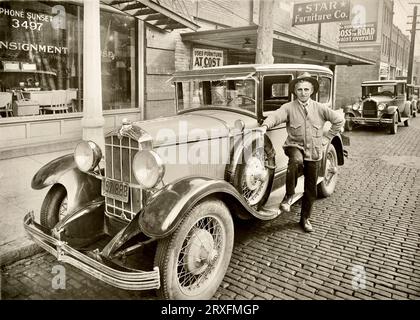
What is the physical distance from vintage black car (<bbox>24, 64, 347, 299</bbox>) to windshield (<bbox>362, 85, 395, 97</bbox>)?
1162 centimetres

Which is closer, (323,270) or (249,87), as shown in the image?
(323,270)

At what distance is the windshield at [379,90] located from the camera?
14.8 meters

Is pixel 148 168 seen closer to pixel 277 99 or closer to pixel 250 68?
pixel 250 68

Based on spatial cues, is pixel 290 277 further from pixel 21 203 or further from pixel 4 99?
pixel 4 99

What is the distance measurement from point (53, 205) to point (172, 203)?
1.59 meters

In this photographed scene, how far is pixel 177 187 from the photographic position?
2754 mm

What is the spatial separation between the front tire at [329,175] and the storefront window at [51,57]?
5.60m

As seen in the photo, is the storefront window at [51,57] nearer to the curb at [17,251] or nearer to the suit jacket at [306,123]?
the curb at [17,251]

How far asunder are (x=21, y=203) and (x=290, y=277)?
3.42 metres

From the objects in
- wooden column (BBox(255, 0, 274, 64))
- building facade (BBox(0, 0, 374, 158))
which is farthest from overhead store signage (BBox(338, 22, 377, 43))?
wooden column (BBox(255, 0, 274, 64))

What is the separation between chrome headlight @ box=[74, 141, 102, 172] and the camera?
3451 mm

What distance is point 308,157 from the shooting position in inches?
161

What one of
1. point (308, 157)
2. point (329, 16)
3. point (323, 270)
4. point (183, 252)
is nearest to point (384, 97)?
point (329, 16)

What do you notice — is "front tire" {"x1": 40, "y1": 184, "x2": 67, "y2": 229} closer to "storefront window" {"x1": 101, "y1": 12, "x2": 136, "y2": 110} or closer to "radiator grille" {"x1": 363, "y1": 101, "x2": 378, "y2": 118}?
"storefront window" {"x1": 101, "y1": 12, "x2": 136, "y2": 110}
